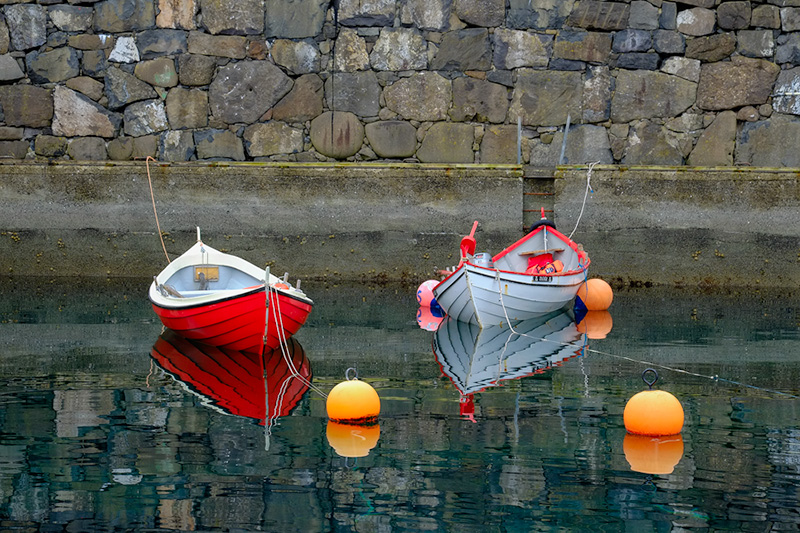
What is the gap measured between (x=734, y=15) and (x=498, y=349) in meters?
7.05

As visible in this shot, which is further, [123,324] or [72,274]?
[72,274]

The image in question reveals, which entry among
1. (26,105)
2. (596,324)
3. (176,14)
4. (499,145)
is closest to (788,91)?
(499,145)

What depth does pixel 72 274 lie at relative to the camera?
604 inches

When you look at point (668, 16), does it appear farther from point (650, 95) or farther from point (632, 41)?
point (650, 95)

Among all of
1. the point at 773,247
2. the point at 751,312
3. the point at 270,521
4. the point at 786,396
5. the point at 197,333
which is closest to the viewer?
the point at 270,521

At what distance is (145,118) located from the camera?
1535 cm

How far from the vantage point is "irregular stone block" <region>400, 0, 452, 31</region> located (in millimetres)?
15062

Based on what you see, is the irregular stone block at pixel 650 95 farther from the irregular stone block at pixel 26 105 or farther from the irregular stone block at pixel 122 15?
the irregular stone block at pixel 26 105

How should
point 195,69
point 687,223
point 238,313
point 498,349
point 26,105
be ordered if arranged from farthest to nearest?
point 26,105
point 195,69
point 687,223
point 498,349
point 238,313

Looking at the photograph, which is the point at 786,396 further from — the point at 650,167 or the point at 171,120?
the point at 171,120

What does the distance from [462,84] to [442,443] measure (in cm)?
913

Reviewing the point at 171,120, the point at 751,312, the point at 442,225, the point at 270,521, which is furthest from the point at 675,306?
the point at 270,521

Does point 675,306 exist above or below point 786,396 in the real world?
above

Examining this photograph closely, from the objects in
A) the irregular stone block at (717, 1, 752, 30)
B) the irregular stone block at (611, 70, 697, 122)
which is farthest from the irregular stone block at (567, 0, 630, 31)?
the irregular stone block at (717, 1, 752, 30)
